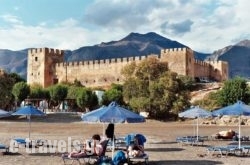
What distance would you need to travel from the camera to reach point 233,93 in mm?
49906

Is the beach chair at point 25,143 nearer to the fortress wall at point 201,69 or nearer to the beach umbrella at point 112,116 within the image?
the beach umbrella at point 112,116

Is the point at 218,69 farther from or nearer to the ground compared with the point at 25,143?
farther from the ground

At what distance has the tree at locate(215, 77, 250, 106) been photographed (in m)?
49.7

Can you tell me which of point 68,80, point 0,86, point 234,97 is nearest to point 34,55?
point 68,80

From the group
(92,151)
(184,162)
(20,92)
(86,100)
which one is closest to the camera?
(92,151)

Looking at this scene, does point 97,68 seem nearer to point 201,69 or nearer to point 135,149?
point 201,69

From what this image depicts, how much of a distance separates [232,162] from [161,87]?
32.3m

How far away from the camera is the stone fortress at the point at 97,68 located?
7419 cm

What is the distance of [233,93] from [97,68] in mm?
40087

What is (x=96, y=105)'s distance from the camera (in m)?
60.8

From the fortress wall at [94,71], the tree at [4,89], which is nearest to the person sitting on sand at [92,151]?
the tree at [4,89]

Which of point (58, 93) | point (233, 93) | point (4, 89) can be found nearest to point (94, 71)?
point (58, 93)

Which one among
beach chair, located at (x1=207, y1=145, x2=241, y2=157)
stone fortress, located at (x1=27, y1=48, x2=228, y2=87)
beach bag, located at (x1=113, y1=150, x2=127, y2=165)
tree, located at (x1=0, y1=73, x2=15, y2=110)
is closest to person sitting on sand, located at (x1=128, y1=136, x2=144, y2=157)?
beach bag, located at (x1=113, y1=150, x2=127, y2=165)

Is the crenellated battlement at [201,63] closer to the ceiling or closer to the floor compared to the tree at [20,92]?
closer to the ceiling
